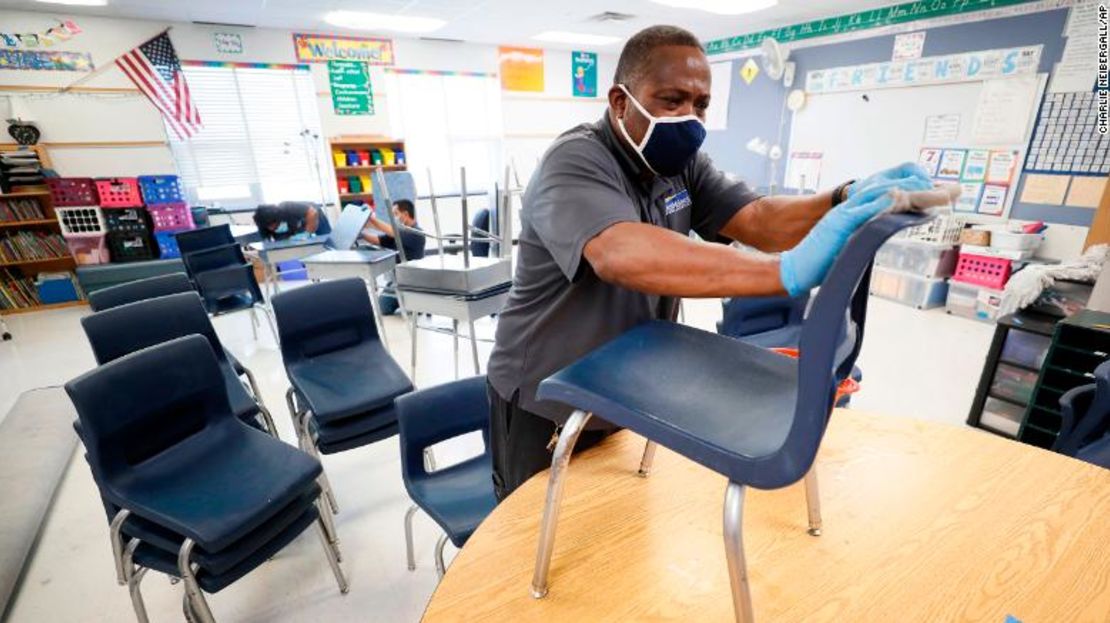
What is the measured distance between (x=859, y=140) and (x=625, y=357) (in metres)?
6.34

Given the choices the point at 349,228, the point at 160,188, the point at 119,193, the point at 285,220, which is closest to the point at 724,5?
the point at 349,228

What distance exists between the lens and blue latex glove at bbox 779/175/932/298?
50 centimetres

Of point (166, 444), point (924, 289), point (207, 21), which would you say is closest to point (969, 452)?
point (166, 444)

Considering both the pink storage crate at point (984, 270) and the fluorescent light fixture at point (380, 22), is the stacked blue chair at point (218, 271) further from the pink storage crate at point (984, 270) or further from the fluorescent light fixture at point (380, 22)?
the pink storage crate at point (984, 270)

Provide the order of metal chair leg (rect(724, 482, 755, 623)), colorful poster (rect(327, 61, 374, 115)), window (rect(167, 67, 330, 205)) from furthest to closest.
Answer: colorful poster (rect(327, 61, 374, 115))
window (rect(167, 67, 330, 205))
metal chair leg (rect(724, 482, 755, 623))

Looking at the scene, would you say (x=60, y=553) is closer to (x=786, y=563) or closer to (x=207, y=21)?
(x=786, y=563)

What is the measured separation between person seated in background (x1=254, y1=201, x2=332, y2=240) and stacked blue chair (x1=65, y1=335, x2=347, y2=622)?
3.22 meters

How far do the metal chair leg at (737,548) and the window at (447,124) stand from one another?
704 cm

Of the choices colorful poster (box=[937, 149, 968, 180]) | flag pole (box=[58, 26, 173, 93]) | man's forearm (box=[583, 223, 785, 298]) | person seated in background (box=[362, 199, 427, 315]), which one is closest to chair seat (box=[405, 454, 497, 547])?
man's forearm (box=[583, 223, 785, 298])

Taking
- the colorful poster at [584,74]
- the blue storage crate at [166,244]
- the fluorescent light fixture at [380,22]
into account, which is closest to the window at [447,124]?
the fluorescent light fixture at [380,22]

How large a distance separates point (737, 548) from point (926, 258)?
556 cm

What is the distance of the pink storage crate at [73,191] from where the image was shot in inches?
201

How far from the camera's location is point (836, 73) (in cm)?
588

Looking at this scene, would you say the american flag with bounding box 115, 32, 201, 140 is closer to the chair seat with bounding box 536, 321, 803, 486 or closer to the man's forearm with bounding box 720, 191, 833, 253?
the man's forearm with bounding box 720, 191, 833, 253
